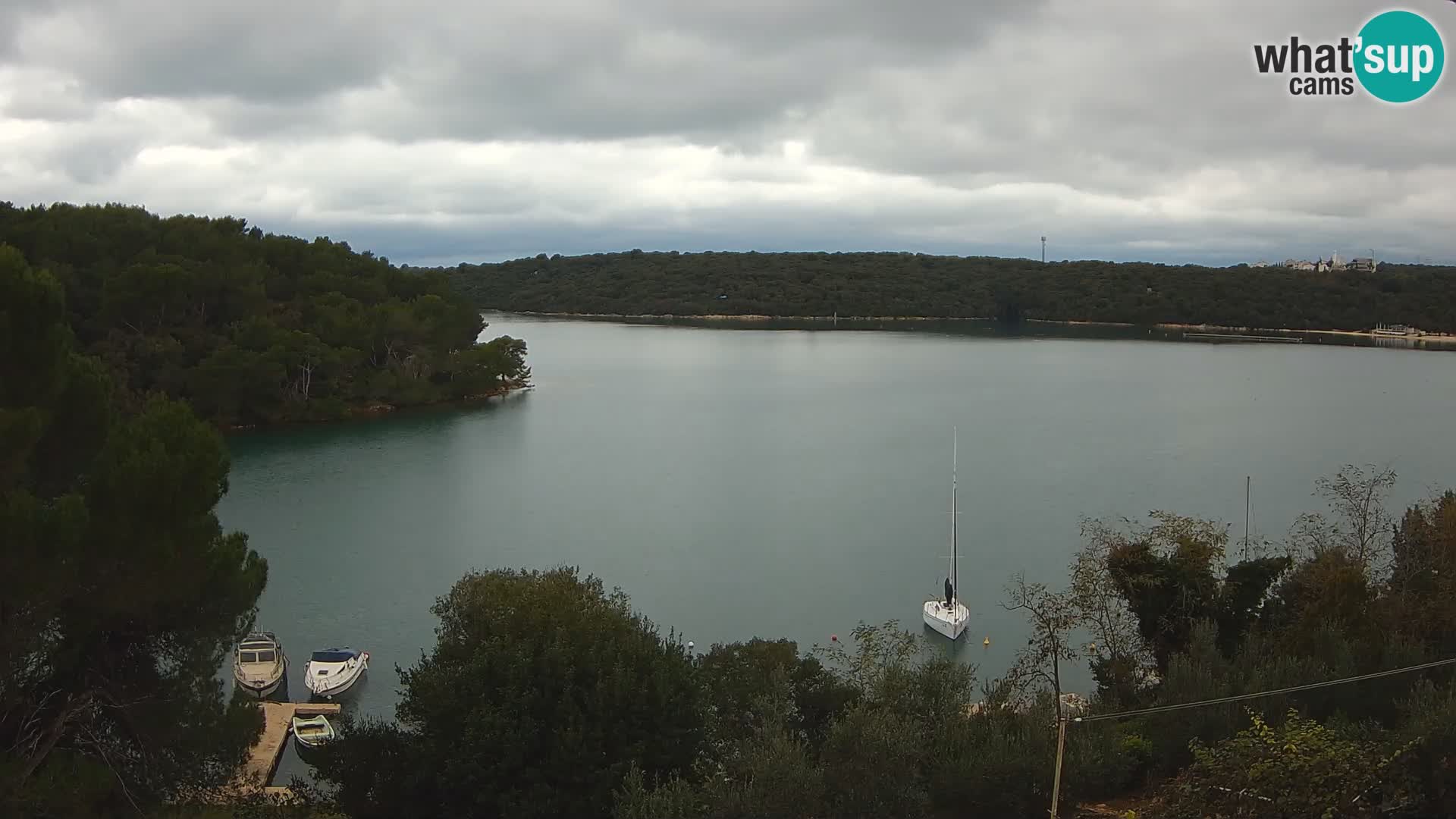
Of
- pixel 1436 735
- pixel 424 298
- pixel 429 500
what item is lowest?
pixel 429 500

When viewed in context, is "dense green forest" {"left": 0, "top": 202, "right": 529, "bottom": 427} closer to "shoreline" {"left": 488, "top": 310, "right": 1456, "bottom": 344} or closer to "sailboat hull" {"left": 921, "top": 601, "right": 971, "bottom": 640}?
"sailboat hull" {"left": 921, "top": 601, "right": 971, "bottom": 640}

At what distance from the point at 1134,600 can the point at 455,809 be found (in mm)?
7480

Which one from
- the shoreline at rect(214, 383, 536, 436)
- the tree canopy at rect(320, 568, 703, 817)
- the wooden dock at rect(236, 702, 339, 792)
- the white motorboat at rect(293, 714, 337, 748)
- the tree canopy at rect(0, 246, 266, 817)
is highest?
the tree canopy at rect(0, 246, 266, 817)

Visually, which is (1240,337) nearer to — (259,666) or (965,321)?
(965,321)

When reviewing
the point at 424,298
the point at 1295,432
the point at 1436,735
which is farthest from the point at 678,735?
the point at 424,298

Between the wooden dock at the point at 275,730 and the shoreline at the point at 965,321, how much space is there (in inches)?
3242

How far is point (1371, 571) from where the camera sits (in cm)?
1309

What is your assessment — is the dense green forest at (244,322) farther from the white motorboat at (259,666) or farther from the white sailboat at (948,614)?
the white sailboat at (948,614)

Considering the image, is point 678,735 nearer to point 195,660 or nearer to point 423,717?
point 423,717

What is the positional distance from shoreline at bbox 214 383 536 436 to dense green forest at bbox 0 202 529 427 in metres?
0.17

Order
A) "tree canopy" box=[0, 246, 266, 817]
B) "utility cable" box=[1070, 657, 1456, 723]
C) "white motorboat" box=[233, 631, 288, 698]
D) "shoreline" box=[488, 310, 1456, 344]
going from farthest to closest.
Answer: "shoreline" box=[488, 310, 1456, 344], "white motorboat" box=[233, 631, 288, 698], "utility cable" box=[1070, 657, 1456, 723], "tree canopy" box=[0, 246, 266, 817]

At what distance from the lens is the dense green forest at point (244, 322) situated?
37031 millimetres

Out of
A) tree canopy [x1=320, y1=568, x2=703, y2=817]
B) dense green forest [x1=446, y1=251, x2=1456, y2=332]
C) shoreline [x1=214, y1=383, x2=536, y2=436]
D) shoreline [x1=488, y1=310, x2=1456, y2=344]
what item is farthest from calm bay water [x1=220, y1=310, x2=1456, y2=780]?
dense green forest [x1=446, y1=251, x2=1456, y2=332]

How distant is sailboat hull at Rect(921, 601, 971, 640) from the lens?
15.7 meters
